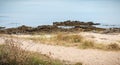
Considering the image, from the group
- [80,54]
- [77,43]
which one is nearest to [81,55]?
[80,54]

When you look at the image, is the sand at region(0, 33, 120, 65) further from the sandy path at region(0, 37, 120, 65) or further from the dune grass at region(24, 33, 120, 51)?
the dune grass at region(24, 33, 120, 51)

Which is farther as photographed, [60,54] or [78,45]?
[78,45]

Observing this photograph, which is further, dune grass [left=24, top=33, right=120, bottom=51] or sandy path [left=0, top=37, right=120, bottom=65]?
dune grass [left=24, top=33, right=120, bottom=51]

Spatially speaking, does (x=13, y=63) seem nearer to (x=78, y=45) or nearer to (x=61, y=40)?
(x=78, y=45)

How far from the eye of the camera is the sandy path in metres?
16.3

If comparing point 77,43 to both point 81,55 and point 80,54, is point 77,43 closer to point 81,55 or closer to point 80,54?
point 80,54

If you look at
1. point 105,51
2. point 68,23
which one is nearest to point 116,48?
point 105,51

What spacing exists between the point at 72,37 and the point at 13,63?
35.2 feet

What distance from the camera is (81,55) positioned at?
17.6m

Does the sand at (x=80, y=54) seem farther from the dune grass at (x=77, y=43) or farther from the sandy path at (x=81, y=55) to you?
the dune grass at (x=77, y=43)

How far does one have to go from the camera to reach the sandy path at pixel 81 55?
16281 mm

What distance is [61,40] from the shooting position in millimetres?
22781

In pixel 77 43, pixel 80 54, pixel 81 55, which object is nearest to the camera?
pixel 81 55

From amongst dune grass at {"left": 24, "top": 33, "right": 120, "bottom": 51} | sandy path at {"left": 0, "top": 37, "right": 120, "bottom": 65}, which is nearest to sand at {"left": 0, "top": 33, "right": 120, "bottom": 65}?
sandy path at {"left": 0, "top": 37, "right": 120, "bottom": 65}
